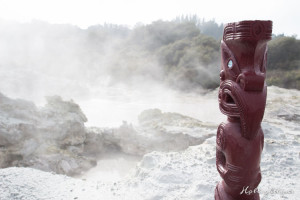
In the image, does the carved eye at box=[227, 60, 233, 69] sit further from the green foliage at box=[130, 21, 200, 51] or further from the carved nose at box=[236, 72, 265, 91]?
the green foliage at box=[130, 21, 200, 51]

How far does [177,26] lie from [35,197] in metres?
22.4

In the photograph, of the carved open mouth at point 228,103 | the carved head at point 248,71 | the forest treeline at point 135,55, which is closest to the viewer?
the carved head at point 248,71

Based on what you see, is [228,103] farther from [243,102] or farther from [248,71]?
[248,71]

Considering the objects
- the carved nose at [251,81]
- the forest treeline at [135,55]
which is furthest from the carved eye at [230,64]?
the forest treeline at [135,55]

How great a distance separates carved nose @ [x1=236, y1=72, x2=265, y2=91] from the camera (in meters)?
1.63

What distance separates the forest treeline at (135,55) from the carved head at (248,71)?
13655 millimetres

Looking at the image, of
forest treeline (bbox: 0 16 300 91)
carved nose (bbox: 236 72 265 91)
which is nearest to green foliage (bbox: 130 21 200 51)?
forest treeline (bbox: 0 16 300 91)

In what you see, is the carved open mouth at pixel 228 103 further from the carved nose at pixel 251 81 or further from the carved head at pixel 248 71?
the carved nose at pixel 251 81

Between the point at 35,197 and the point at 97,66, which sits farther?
the point at 97,66

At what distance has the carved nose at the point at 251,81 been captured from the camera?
163cm

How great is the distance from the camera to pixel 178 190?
3172mm

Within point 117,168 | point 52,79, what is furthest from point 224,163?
point 52,79

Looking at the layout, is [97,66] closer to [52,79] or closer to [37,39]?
[37,39]

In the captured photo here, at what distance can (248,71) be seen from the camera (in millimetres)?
1644
